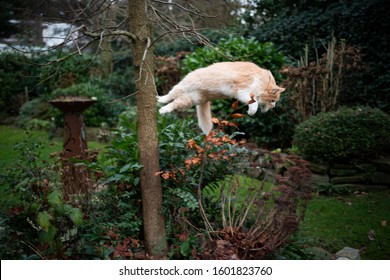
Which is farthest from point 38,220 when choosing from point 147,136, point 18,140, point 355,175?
point 18,140

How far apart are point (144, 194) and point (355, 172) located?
357 centimetres

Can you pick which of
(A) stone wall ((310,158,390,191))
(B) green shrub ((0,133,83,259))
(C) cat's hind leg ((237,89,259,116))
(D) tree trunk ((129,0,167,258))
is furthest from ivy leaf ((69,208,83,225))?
(A) stone wall ((310,158,390,191))

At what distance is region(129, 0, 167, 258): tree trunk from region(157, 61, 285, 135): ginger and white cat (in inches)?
11.5

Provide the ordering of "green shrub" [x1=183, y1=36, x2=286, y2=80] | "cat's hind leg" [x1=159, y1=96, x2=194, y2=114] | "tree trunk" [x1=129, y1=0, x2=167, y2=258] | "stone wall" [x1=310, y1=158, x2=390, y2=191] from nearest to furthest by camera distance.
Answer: "cat's hind leg" [x1=159, y1=96, x2=194, y2=114]
"tree trunk" [x1=129, y1=0, x2=167, y2=258]
"stone wall" [x1=310, y1=158, x2=390, y2=191]
"green shrub" [x1=183, y1=36, x2=286, y2=80]

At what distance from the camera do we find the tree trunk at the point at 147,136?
2.88 metres

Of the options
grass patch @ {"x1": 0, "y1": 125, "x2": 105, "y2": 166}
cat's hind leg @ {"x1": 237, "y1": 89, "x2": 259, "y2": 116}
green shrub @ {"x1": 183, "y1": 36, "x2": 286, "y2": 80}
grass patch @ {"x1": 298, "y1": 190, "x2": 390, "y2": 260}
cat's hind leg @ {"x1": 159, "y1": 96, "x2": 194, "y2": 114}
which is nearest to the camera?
cat's hind leg @ {"x1": 237, "y1": 89, "x2": 259, "y2": 116}

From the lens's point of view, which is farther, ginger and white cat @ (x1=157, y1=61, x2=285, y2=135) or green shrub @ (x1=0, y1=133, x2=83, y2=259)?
green shrub @ (x1=0, y1=133, x2=83, y2=259)

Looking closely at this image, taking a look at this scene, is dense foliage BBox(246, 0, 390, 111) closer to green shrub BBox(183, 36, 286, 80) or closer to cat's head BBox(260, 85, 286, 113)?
green shrub BBox(183, 36, 286, 80)

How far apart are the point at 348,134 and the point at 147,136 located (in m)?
3.31

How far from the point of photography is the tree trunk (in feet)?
9.46

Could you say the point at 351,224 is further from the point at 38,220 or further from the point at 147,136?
the point at 38,220

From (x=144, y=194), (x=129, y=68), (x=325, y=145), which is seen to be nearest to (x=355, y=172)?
(x=325, y=145)

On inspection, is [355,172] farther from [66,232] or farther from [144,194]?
[66,232]

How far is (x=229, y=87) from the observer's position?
2.55 meters
